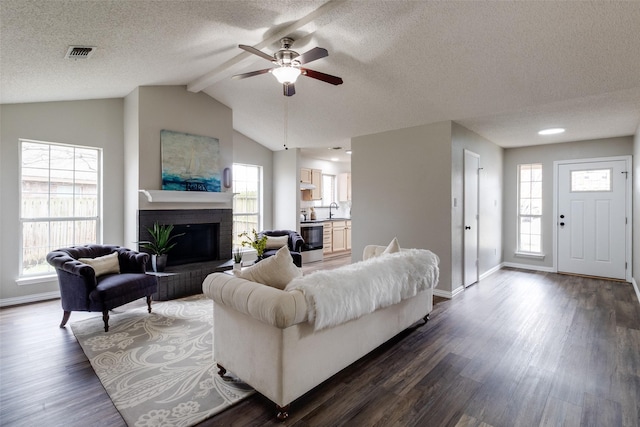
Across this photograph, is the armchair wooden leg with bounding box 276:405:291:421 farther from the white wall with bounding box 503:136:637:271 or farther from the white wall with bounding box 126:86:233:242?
the white wall with bounding box 503:136:637:271

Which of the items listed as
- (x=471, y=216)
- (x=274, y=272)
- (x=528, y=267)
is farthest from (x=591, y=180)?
(x=274, y=272)

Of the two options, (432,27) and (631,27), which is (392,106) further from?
(631,27)

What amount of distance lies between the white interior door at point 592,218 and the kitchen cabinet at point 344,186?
16.0 ft

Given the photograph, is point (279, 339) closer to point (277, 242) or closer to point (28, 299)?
point (277, 242)

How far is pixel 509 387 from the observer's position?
2.27 m

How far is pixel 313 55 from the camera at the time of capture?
8.38 ft

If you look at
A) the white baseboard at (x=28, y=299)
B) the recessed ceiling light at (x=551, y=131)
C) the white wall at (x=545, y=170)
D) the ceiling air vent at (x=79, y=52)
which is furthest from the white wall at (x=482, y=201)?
the white baseboard at (x=28, y=299)

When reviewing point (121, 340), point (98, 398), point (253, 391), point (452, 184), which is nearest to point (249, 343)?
point (253, 391)

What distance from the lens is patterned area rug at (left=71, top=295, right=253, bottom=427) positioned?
79.4 inches

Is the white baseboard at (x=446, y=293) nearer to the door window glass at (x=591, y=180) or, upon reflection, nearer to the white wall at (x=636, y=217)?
the white wall at (x=636, y=217)

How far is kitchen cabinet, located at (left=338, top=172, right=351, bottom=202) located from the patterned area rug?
597cm

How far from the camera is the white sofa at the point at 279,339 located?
1.88m

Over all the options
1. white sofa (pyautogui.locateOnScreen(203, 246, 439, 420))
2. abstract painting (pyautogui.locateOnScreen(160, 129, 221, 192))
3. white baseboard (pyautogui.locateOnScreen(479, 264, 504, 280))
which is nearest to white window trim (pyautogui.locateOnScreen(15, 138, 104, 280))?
abstract painting (pyautogui.locateOnScreen(160, 129, 221, 192))

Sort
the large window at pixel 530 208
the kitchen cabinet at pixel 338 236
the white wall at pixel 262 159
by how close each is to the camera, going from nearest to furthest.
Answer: the large window at pixel 530 208 → the white wall at pixel 262 159 → the kitchen cabinet at pixel 338 236
